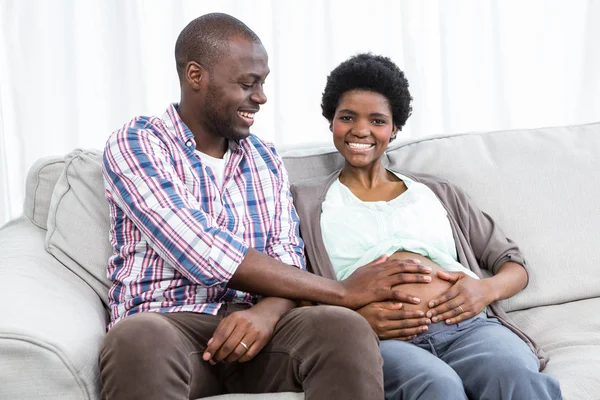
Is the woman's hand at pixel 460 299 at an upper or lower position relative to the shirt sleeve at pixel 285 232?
lower

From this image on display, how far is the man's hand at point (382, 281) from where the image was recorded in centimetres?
169

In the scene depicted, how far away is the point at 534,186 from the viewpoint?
7.23ft

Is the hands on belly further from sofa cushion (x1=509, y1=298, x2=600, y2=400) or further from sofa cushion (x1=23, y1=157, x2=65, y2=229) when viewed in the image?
sofa cushion (x1=23, y1=157, x2=65, y2=229)

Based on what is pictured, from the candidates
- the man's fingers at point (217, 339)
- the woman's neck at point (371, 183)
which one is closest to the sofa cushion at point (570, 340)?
the woman's neck at point (371, 183)

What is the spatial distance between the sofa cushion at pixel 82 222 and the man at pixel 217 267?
0.26 feet

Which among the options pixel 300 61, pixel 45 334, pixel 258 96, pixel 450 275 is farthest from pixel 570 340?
pixel 300 61

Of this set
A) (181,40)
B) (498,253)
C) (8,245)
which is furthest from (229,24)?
(498,253)

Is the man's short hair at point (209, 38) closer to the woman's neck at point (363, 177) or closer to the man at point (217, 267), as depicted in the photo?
the man at point (217, 267)

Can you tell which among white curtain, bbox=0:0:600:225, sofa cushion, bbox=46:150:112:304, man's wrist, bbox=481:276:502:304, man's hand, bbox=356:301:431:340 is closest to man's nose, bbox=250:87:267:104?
sofa cushion, bbox=46:150:112:304

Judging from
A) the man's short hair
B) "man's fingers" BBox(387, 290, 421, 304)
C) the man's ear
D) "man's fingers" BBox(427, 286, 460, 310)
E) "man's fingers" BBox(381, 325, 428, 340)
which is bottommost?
"man's fingers" BBox(381, 325, 428, 340)

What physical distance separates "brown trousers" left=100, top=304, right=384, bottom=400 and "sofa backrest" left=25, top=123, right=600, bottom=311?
566mm

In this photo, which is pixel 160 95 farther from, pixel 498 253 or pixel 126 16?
pixel 498 253

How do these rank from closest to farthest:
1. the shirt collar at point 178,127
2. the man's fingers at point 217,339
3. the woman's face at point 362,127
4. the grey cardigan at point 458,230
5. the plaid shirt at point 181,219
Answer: the man's fingers at point 217,339, the plaid shirt at point 181,219, the shirt collar at point 178,127, the grey cardigan at point 458,230, the woman's face at point 362,127

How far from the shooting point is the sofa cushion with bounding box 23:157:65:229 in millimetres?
1989
